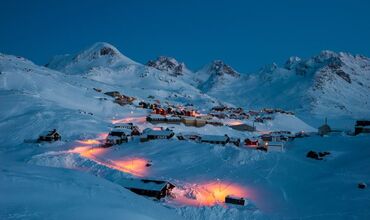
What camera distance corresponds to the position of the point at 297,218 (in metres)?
28.3

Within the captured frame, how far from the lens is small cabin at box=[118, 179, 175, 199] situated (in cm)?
3145

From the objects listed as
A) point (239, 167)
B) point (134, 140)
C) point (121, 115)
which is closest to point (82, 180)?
point (239, 167)

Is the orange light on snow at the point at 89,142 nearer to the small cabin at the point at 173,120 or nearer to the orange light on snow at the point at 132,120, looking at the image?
the orange light on snow at the point at 132,120

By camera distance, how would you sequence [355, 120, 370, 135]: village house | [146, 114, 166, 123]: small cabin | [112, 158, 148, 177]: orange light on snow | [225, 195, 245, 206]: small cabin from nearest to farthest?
[225, 195, 245, 206]: small cabin, [112, 158, 148, 177]: orange light on snow, [355, 120, 370, 135]: village house, [146, 114, 166, 123]: small cabin

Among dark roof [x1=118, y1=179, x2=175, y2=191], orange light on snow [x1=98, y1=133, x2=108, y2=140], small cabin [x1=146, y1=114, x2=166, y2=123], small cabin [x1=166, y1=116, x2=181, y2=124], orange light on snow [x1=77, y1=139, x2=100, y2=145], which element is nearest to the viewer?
dark roof [x1=118, y1=179, x2=175, y2=191]

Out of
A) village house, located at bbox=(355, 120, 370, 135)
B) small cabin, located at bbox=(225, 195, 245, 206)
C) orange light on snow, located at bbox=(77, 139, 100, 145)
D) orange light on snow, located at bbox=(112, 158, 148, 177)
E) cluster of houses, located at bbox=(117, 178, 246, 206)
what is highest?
village house, located at bbox=(355, 120, 370, 135)

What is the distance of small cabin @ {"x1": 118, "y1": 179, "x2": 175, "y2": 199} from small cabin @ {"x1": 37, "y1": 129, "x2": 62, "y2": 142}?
22801 mm

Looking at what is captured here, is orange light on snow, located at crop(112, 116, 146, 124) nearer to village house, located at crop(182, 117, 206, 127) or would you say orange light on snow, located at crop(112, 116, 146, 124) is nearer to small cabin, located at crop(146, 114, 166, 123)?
small cabin, located at crop(146, 114, 166, 123)

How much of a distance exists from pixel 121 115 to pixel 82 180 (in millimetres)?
68644

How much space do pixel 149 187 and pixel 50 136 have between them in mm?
25932

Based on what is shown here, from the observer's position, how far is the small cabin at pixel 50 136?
5228 centimetres

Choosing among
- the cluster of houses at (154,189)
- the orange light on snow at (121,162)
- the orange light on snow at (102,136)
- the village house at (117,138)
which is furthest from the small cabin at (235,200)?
the orange light on snow at (102,136)

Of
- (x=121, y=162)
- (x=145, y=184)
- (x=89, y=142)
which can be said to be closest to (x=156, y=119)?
(x=89, y=142)

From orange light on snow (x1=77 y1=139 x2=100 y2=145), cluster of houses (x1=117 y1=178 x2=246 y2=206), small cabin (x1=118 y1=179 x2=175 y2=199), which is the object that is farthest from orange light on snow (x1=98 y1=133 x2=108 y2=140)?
cluster of houses (x1=117 y1=178 x2=246 y2=206)
